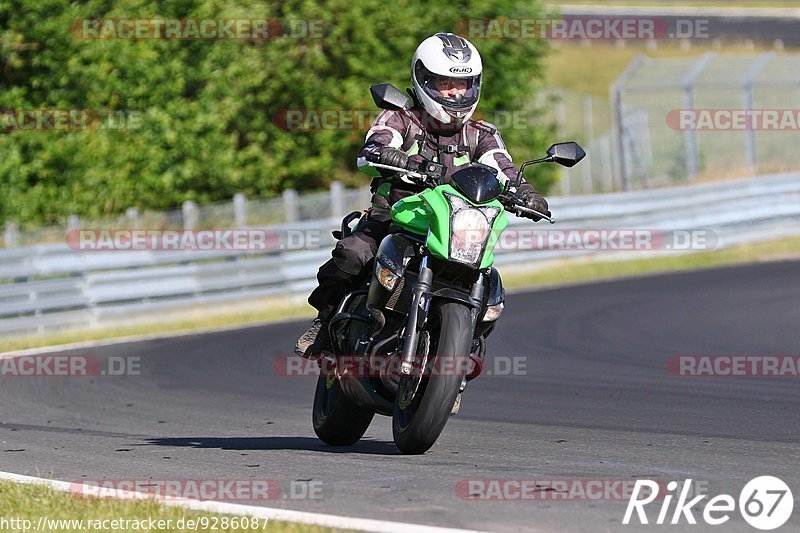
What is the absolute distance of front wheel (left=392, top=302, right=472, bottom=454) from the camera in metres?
7.02

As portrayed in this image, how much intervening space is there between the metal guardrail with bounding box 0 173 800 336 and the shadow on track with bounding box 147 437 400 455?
9426 mm

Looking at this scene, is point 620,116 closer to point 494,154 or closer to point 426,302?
point 494,154

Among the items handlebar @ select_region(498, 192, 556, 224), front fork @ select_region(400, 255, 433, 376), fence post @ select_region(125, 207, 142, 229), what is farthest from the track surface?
fence post @ select_region(125, 207, 142, 229)

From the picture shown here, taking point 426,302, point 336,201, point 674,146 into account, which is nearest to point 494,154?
point 426,302

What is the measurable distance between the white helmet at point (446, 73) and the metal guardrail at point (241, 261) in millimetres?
10899

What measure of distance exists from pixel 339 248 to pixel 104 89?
19890 millimetres

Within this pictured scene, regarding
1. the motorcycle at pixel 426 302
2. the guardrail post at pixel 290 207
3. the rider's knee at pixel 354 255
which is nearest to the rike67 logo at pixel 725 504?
the motorcycle at pixel 426 302

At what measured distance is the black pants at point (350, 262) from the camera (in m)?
7.84

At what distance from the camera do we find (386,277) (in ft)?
24.3

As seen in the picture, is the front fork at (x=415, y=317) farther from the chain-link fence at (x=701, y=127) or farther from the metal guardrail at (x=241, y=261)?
the chain-link fence at (x=701, y=127)

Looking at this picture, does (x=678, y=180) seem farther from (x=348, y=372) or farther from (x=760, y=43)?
(x=760, y=43)

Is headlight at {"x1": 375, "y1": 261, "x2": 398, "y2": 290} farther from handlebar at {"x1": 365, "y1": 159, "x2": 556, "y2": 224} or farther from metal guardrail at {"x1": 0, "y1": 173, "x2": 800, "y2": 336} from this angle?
metal guardrail at {"x1": 0, "y1": 173, "x2": 800, "y2": 336}

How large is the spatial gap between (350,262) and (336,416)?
0.94 meters

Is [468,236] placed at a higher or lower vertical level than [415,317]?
higher
